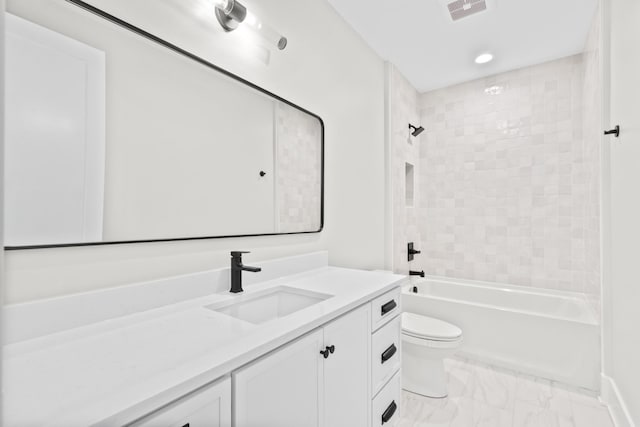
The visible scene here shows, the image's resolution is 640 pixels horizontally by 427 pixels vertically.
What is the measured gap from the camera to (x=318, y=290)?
1315 millimetres

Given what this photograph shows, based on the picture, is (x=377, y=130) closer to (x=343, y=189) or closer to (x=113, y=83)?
(x=343, y=189)

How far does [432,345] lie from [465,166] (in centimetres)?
193

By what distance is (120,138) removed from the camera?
97 centimetres

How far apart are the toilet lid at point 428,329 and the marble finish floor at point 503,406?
382 mm

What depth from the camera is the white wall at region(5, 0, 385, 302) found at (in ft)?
2.89

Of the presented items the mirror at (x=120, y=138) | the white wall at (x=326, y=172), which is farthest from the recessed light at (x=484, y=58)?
the mirror at (x=120, y=138)

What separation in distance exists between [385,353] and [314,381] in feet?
1.84

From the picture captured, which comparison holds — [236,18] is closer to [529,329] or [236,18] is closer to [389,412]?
[389,412]

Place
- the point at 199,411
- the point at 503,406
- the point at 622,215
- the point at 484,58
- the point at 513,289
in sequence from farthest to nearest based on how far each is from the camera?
the point at 513,289, the point at 484,58, the point at 503,406, the point at 622,215, the point at 199,411

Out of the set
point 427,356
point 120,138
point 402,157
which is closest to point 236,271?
point 120,138

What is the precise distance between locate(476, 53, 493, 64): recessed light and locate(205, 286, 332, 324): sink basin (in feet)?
8.28

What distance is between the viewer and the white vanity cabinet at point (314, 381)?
2.47 feet

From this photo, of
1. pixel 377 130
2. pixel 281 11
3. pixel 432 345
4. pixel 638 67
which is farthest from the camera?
pixel 377 130

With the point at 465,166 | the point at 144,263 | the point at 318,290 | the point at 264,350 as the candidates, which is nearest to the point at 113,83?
the point at 144,263
